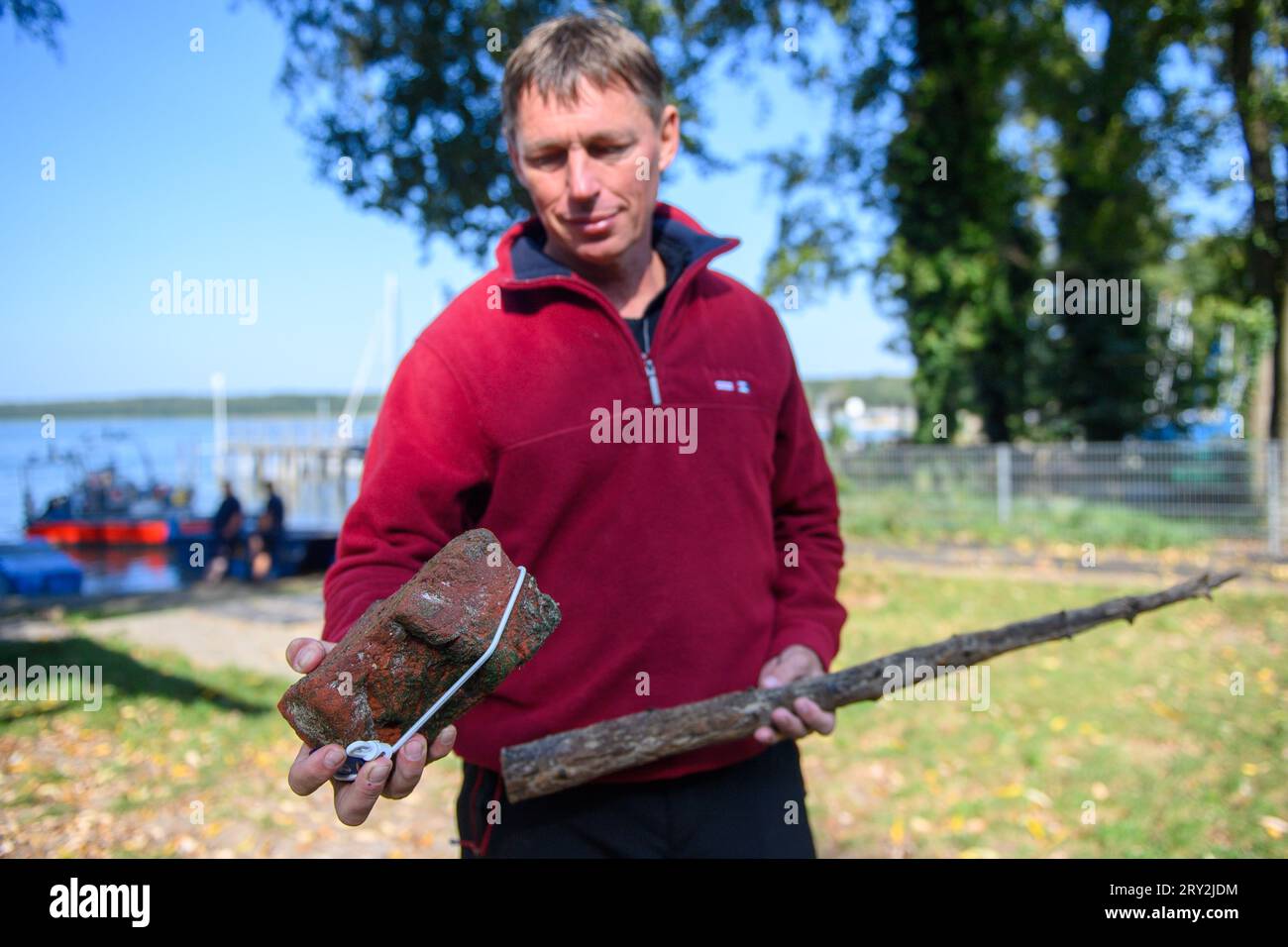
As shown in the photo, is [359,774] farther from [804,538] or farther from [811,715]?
[804,538]

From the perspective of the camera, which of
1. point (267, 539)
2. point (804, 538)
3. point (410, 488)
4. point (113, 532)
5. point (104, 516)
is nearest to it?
point (410, 488)

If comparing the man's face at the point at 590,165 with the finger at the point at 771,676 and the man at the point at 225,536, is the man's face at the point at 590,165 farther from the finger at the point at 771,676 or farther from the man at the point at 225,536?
the man at the point at 225,536

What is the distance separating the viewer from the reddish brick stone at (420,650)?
5.06 ft

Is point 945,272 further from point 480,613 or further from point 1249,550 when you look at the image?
point 480,613

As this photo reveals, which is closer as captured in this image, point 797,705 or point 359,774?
point 359,774

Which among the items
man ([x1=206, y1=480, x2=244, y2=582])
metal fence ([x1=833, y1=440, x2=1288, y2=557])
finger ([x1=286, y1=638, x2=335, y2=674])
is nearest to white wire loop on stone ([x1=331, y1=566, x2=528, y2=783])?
finger ([x1=286, y1=638, x2=335, y2=674])

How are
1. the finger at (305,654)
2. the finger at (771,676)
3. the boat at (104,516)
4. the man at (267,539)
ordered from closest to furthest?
the finger at (305,654) < the finger at (771,676) < the man at (267,539) < the boat at (104,516)

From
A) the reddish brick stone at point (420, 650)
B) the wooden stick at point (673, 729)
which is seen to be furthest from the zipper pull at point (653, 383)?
the wooden stick at point (673, 729)

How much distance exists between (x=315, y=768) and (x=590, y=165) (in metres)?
1.26

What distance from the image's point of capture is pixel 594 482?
191cm

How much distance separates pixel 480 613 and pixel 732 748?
75 centimetres

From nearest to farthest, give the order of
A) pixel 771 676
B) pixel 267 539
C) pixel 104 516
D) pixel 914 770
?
pixel 771 676 < pixel 914 770 < pixel 267 539 < pixel 104 516

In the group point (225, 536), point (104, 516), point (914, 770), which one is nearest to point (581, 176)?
point (914, 770)

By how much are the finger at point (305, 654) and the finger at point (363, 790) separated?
0.21 metres
